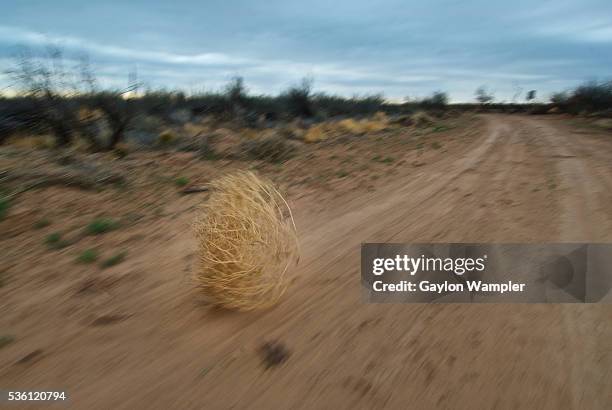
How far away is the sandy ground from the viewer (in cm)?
276

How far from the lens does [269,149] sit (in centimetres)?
1060

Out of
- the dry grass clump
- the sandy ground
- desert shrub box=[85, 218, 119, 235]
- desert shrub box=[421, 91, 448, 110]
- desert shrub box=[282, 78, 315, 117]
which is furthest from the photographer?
desert shrub box=[421, 91, 448, 110]

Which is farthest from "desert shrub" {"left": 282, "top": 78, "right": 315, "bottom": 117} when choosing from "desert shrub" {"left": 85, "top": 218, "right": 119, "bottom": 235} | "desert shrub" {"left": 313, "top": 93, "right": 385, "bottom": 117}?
"desert shrub" {"left": 85, "top": 218, "right": 119, "bottom": 235}

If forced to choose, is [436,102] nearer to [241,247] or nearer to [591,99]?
[591,99]

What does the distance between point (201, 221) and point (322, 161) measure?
256 inches

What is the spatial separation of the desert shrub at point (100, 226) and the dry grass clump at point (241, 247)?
8.07 ft

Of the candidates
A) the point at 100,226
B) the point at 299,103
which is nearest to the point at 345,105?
the point at 299,103

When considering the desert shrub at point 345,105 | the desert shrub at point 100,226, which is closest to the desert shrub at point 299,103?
the desert shrub at point 345,105

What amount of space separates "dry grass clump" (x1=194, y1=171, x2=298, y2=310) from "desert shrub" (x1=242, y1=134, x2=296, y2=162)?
667 centimetres

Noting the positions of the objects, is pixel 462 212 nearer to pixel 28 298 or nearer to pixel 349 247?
pixel 349 247

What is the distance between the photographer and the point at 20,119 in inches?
457

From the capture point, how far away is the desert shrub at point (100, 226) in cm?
544

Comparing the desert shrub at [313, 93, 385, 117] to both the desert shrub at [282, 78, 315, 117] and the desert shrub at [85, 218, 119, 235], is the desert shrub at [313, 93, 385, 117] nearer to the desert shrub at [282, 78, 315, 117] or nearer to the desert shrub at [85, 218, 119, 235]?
the desert shrub at [282, 78, 315, 117]

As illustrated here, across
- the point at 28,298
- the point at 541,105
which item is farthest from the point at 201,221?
the point at 541,105
